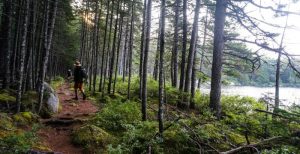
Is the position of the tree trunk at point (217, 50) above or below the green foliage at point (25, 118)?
above

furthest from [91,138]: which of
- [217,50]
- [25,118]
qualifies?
[217,50]

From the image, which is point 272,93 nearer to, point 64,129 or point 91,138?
point 91,138

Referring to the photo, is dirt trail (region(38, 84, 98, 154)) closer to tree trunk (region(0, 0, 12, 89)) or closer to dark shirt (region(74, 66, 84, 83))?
dark shirt (region(74, 66, 84, 83))

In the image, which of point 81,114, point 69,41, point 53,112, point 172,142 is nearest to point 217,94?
point 172,142

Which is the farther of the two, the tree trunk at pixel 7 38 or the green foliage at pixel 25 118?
the tree trunk at pixel 7 38

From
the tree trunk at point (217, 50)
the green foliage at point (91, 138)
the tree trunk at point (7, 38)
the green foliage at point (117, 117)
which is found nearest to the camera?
the green foliage at point (91, 138)

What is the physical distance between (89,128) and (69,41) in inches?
1345

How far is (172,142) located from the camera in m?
7.74

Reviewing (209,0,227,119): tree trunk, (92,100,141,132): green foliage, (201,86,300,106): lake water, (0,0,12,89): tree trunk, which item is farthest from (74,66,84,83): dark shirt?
(201,86,300,106): lake water

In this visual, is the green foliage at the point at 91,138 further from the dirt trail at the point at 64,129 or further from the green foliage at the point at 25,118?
the green foliage at the point at 25,118

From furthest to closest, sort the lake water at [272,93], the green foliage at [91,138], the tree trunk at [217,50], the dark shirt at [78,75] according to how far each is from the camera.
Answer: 1. the dark shirt at [78,75]
2. the tree trunk at [217,50]
3. the green foliage at [91,138]
4. the lake water at [272,93]

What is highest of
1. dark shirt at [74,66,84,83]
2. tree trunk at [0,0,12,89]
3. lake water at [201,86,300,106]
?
tree trunk at [0,0,12,89]

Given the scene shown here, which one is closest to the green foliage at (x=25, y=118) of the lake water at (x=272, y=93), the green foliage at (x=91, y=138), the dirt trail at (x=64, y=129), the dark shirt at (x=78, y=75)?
the dirt trail at (x=64, y=129)

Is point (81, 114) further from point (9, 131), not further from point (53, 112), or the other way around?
point (9, 131)
